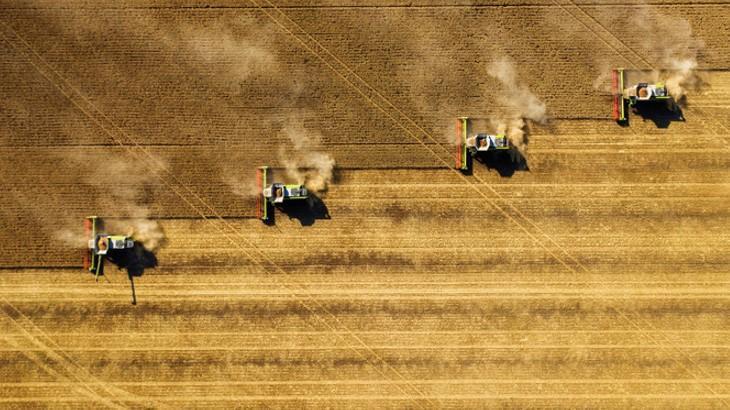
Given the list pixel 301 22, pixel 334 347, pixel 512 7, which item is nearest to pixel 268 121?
pixel 301 22

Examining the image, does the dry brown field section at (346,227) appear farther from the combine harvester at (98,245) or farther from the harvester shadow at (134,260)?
the combine harvester at (98,245)

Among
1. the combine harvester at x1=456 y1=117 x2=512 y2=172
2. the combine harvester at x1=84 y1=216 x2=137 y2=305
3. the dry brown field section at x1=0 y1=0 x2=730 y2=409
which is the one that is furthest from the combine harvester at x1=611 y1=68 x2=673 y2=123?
the combine harvester at x1=84 y1=216 x2=137 y2=305

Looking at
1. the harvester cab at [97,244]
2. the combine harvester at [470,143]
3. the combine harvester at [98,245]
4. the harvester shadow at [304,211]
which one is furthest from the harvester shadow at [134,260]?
the combine harvester at [470,143]

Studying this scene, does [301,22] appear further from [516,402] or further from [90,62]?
[516,402]

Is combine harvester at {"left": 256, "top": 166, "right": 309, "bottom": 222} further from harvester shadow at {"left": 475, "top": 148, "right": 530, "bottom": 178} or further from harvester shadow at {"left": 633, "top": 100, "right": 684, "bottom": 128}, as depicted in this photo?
harvester shadow at {"left": 633, "top": 100, "right": 684, "bottom": 128}

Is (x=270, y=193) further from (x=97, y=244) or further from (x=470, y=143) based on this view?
(x=470, y=143)

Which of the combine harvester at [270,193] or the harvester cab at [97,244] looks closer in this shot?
the harvester cab at [97,244]
